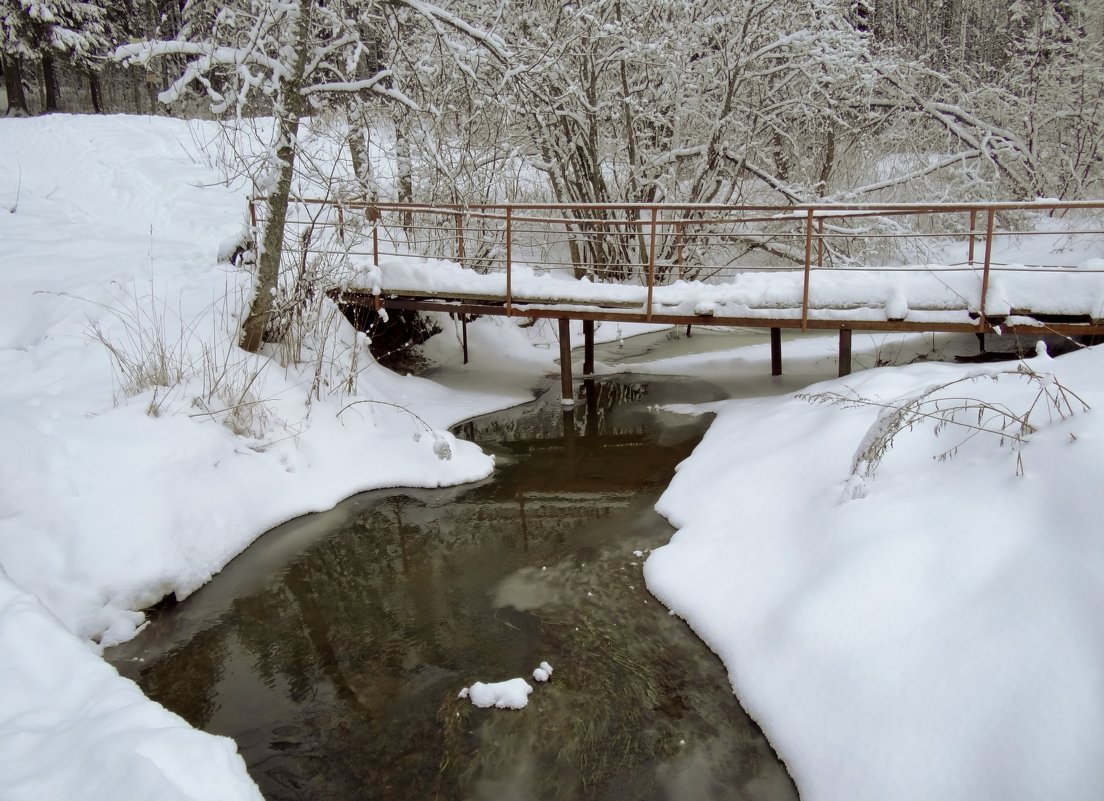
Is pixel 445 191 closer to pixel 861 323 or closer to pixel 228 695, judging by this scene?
pixel 861 323

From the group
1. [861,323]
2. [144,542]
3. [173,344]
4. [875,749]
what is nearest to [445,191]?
[173,344]

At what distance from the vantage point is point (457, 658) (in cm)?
482

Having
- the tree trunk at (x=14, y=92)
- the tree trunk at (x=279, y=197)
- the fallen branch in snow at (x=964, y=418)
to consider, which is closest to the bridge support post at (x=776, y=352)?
the fallen branch in snow at (x=964, y=418)

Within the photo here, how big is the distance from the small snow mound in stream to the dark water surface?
0.05m

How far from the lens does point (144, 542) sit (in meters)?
5.61

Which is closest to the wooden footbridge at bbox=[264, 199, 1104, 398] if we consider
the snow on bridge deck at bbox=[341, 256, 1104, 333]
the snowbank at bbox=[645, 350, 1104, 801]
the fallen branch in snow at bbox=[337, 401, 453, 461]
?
the snow on bridge deck at bbox=[341, 256, 1104, 333]

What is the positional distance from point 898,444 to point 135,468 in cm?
561

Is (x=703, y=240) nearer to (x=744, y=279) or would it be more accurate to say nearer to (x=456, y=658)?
(x=744, y=279)

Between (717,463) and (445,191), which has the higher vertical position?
(445,191)

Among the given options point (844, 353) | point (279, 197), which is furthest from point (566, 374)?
point (279, 197)

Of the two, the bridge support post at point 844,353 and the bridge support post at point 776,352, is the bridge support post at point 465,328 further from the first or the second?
the bridge support post at point 844,353

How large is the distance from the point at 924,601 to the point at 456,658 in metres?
2.68

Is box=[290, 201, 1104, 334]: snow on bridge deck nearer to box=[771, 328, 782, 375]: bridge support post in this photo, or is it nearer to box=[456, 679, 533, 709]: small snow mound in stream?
box=[771, 328, 782, 375]: bridge support post

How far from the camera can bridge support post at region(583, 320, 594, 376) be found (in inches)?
451
